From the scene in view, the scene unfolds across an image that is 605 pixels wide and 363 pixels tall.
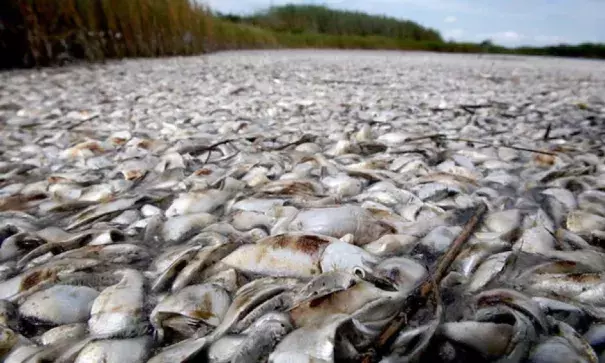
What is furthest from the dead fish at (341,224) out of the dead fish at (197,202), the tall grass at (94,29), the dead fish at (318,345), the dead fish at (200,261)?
the tall grass at (94,29)

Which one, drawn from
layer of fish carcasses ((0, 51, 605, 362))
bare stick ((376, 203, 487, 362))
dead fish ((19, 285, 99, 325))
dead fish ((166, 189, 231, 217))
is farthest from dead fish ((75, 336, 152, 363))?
dead fish ((166, 189, 231, 217))

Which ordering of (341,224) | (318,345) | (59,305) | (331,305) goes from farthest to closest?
(341,224), (59,305), (331,305), (318,345)

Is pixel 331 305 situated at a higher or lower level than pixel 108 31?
higher

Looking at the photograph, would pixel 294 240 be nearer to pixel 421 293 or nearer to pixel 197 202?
pixel 421 293

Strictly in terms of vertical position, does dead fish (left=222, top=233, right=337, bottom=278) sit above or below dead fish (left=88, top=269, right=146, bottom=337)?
above

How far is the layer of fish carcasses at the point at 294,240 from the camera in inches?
36.1

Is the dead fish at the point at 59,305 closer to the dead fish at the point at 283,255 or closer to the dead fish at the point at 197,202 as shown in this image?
the dead fish at the point at 283,255

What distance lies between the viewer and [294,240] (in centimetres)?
120

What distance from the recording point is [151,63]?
7.02 meters

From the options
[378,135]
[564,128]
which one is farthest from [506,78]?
[378,135]

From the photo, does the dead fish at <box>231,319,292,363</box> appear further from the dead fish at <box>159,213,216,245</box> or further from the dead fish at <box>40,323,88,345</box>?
the dead fish at <box>159,213,216,245</box>

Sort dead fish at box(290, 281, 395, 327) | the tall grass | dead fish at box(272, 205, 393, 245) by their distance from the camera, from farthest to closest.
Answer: the tall grass → dead fish at box(272, 205, 393, 245) → dead fish at box(290, 281, 395, 327)

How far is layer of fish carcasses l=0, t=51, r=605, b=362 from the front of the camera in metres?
0.92

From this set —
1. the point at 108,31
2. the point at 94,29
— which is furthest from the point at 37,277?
the point at 108,31
